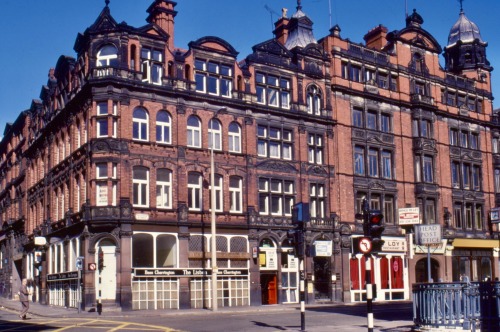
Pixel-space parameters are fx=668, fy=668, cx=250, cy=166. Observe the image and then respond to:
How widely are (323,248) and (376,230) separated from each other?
24.4 m

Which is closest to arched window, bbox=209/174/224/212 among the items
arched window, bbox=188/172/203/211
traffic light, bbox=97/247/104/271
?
arched window, bbox=188/172/203/211

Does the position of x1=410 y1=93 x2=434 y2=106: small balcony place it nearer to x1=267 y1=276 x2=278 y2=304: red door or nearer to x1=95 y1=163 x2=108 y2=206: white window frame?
x1=267 y1=276 x2=278 y2=304: red door

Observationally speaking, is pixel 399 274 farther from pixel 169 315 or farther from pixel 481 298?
pixel 481 298

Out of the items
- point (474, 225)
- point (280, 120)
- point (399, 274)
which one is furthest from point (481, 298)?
point (474, 225)

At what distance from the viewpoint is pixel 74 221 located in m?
38.3

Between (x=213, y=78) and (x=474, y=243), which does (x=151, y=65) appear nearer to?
(x=213, y=78)

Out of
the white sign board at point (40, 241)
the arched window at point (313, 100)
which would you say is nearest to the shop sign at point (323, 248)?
the arched window at point (313, 100)

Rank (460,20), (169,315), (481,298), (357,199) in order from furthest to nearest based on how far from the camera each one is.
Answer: (460,20)
(357,199)
(169,315)
(481,298)

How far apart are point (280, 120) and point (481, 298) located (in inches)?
969

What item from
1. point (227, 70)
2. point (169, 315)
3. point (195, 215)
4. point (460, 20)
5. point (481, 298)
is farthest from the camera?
point (460, 20)

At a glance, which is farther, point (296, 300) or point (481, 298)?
point (296, 300)

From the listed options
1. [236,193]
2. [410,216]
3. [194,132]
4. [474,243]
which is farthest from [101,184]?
[474,243]

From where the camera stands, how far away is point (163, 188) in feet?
123

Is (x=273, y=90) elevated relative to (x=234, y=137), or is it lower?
elevated
